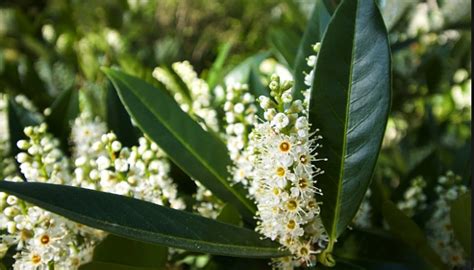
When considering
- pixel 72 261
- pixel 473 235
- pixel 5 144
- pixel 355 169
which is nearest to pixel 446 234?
pixel 473 235

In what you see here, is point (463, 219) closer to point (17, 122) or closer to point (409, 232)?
point (409, 232)

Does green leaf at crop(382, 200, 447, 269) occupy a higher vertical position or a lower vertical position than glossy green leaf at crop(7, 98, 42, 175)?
lower

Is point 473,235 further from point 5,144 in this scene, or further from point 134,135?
point 5,144

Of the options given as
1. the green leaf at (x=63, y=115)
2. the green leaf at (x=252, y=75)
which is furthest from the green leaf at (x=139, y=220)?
the green leaf at (x=63, y=115)

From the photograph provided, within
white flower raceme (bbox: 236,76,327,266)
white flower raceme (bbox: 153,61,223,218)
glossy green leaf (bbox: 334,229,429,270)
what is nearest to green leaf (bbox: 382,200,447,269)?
glossy green leaf (bbox: 334,229,429,270)

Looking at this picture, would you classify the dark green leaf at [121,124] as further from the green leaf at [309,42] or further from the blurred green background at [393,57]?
the green leaf at [309,42]

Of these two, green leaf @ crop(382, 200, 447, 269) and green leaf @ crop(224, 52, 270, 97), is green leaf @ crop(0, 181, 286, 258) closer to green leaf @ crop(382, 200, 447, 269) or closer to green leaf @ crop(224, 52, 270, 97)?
green leaf @ crop(382, 200, 447, 269)

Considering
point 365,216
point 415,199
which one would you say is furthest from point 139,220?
point 415,199
